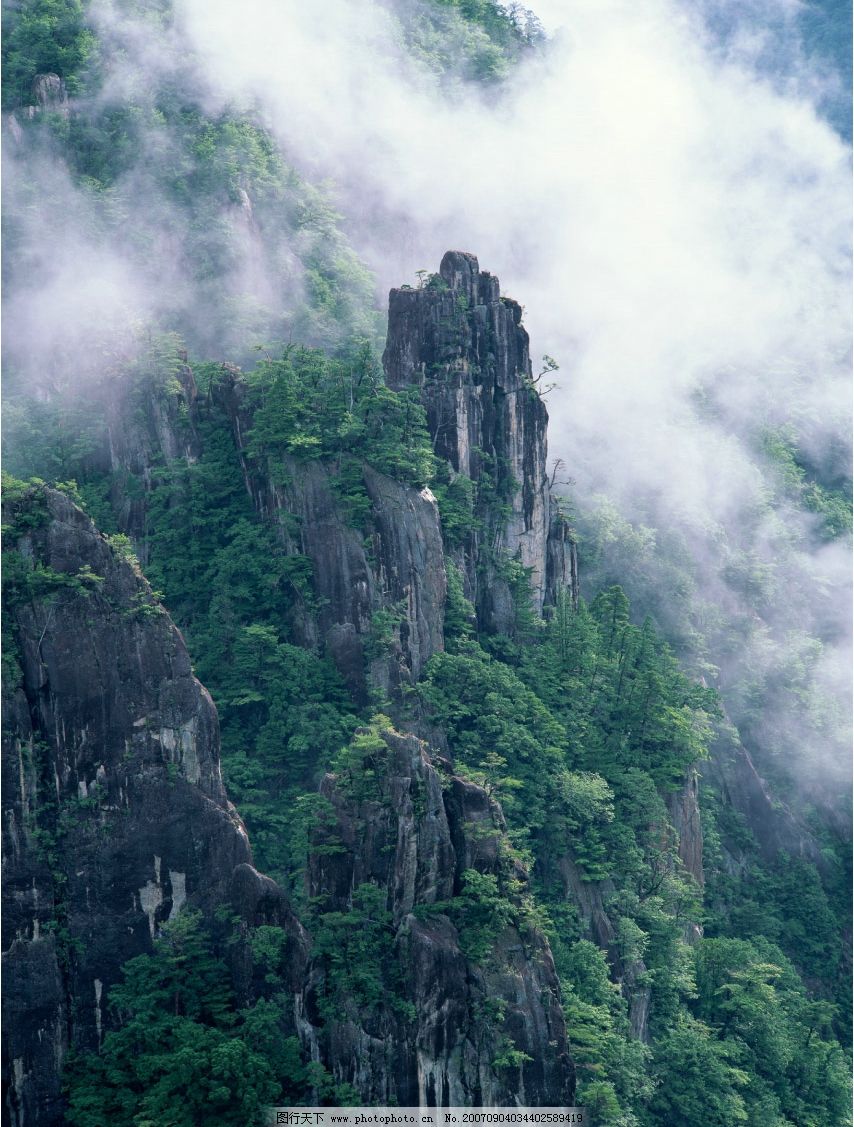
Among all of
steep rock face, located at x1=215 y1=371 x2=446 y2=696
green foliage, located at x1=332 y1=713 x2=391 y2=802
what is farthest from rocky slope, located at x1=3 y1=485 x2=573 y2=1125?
steep rock face, located at x1=215 y1=371 x2=446 y2=696

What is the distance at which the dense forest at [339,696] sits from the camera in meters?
50.9

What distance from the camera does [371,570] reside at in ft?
205

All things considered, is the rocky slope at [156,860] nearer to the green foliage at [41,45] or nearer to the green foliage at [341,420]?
the green foliage at [341,420]

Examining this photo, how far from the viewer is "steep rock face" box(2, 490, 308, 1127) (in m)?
50.4

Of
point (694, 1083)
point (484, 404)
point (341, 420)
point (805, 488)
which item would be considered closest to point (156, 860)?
point (341, 420)

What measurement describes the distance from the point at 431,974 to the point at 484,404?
2505cm

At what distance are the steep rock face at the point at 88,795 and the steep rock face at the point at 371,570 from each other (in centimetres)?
978

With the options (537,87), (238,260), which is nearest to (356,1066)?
(238,260)

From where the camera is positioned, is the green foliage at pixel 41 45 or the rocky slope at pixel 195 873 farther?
the green foliage at pixel 41 45

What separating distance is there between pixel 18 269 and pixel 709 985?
130 ft

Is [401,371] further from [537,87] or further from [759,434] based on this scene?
[537,87]

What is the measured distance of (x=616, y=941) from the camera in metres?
60.5

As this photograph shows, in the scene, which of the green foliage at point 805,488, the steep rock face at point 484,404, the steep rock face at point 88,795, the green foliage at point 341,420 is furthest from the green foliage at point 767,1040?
the green foliage at point 805,488

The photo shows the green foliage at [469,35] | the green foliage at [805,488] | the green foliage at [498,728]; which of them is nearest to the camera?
the green foliage at [498,728]
